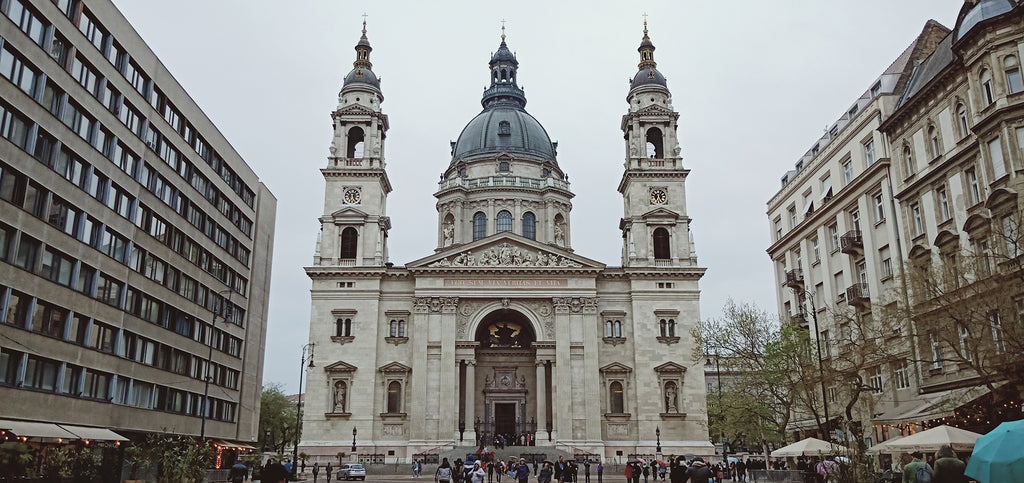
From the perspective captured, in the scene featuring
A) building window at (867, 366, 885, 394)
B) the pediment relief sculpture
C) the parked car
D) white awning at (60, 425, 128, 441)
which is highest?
the pediment relief sculpture

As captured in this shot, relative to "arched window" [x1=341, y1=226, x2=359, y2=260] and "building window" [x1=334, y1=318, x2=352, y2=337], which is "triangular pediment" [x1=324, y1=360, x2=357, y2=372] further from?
"arched window" [x1=341, y1=226, x2=359, y2=260]

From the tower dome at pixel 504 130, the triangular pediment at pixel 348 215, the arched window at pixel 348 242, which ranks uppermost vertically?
the tower dome at pixel 504 130

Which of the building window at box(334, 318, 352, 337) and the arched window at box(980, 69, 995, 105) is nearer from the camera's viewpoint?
the arched window at box(980, 69, 995, 105)

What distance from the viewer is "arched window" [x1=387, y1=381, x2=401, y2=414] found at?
6028 cm

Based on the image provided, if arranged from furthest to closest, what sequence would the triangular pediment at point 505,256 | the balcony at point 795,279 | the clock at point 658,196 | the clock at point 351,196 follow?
the clock at point 658,196, the clock at point 351,196, the triangular pediment at point 505,256, the balcony at point 795,279

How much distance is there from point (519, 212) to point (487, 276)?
505 inches

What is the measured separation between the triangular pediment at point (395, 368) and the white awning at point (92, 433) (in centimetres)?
2728

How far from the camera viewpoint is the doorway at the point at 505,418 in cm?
6319

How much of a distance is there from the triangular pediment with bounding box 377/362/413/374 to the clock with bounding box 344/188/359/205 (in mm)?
13369

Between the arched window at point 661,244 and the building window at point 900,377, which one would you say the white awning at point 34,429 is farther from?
Answer: the arched window at point 661,244

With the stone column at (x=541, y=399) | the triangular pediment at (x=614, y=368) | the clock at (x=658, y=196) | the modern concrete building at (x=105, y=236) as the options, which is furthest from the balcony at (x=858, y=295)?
the modern concrete building at (x=105, y=236)

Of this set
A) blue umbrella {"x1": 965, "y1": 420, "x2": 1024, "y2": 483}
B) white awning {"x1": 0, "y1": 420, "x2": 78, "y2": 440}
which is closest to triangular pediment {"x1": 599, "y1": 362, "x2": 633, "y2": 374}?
white awning {"x1": 0, "y1": 420, "x2": 78, "y2": 440}

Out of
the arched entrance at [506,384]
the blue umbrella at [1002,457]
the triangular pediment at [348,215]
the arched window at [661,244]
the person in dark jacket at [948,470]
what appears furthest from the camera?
the arched window at [661,244]

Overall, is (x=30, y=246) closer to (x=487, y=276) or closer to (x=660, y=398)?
(x=487, y=276)
